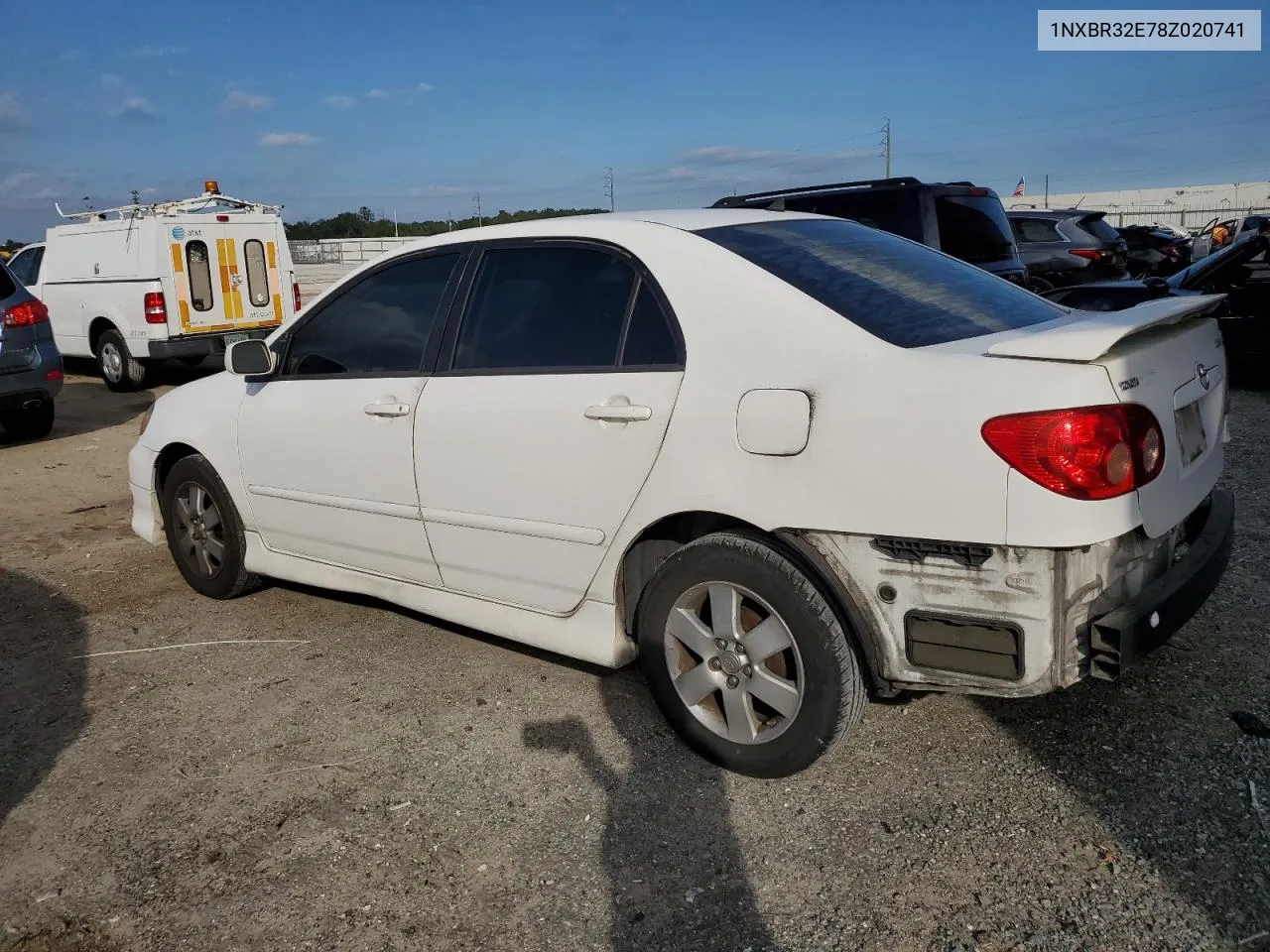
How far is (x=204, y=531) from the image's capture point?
4.80 metres

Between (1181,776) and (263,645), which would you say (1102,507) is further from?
(263,645)

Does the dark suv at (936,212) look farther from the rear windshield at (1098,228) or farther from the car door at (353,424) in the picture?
the rear windshield at (1098,228)

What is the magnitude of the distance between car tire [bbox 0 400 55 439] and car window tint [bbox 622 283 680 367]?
8.38 meters

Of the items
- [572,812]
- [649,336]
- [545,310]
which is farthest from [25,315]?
[572,812]

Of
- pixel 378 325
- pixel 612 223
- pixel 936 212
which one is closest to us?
pixel 612 223

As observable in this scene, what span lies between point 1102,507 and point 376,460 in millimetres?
2502

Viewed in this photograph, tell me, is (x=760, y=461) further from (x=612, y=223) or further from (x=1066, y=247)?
(x=1066, y=247)

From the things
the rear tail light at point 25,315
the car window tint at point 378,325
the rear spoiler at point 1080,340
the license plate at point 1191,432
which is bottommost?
the license plate at point 1191,432

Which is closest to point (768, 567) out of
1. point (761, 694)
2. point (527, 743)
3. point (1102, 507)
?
point (761, 694)

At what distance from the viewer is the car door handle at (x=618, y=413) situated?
10.1 ft

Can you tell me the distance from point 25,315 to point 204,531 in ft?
18.1

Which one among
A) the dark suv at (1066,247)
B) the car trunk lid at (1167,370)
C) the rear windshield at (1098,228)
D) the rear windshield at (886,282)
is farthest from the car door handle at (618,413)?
the rear windshield at (1098,228)

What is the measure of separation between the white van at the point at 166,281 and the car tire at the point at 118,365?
1cm

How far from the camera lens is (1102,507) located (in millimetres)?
2479
